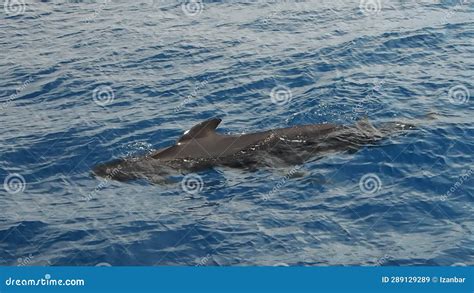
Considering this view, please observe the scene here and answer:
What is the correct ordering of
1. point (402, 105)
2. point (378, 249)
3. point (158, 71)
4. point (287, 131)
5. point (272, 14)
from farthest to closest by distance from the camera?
point (272, 14) → point (158, 71) → point (402, 105) → point (287, 131) → point (378, 249)

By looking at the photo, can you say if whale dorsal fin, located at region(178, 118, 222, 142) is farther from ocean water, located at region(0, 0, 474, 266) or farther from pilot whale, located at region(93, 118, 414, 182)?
ocean water, located at region(0, 0, 474, 266)

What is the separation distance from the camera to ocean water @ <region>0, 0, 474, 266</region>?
47.0ft

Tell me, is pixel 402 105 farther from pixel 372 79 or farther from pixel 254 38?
pixel 254 38

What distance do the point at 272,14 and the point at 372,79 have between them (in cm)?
873

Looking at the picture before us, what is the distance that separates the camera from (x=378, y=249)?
13.7 meters

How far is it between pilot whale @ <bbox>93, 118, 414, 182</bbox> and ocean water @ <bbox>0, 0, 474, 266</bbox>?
0.30 m

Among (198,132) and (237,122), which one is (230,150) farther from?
(237,122)

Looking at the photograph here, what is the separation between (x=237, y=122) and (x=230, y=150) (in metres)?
2.80

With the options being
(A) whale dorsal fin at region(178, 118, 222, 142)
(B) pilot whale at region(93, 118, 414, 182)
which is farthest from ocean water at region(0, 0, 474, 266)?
(A) whale dorsal fin at region(178, 118, 222, 142)

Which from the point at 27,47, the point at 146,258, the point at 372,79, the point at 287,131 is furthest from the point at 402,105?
the point at 27,47

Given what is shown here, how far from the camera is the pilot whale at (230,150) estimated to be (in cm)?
1703

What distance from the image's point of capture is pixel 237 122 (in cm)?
2002

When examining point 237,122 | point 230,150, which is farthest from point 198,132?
point 237,122

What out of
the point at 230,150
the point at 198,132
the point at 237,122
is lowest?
the point at 230,150
